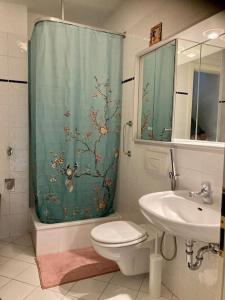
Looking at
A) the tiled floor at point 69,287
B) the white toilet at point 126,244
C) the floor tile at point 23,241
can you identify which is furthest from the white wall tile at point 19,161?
the white toilet at point 126,244

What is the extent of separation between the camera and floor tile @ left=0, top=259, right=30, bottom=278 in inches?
78.9

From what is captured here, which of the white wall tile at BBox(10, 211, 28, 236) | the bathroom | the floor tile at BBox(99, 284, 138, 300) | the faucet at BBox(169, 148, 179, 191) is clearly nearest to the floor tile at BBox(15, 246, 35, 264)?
the bathroom

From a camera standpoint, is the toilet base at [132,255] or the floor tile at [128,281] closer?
the toilet base at [132,255]

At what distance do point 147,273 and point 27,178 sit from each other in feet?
5.30

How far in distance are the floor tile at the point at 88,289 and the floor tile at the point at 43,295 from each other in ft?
0.31

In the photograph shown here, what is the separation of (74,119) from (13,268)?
1434 mm

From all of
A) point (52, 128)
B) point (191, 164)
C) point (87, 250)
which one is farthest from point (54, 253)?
point (191, 164)

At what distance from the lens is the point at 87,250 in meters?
2.41

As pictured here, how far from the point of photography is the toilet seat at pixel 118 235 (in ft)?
5.49

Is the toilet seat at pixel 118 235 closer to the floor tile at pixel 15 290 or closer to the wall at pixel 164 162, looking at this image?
the wall at pixel 164 162

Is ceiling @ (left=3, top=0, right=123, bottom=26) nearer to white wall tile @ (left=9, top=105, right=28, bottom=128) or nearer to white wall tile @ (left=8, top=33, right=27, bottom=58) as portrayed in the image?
white wall tile @ (left=8, top=33, right=27, bottom=58)

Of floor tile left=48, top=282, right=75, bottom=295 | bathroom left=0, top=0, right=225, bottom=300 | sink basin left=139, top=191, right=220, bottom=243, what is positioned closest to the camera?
sink basin left=139, top=191, right=220, bottom=243

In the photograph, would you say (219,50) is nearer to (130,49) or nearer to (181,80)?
(181,80)

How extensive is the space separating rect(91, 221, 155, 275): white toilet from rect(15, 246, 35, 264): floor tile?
0.83 m
